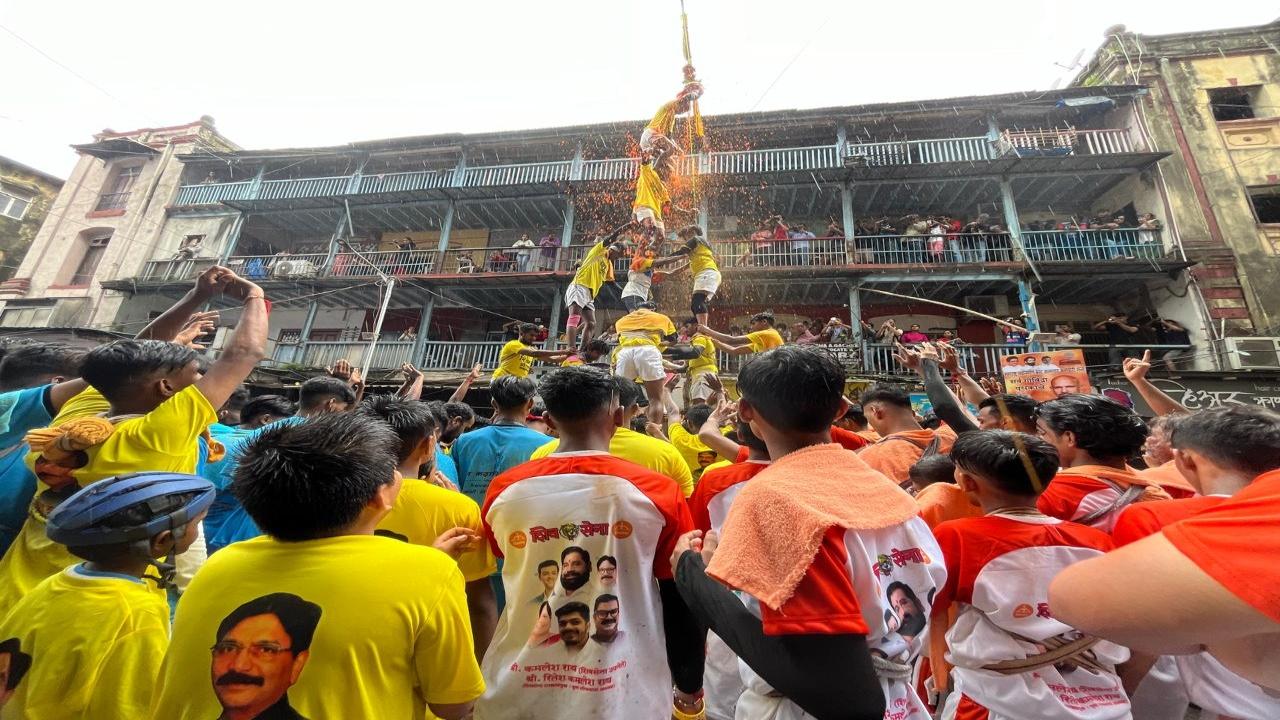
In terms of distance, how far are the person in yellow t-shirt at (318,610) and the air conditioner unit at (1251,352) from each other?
1522 cm

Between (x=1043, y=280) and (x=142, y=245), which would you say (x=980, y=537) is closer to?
(x=1043, y=280)

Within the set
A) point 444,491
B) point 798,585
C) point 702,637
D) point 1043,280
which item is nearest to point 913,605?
point 798,585

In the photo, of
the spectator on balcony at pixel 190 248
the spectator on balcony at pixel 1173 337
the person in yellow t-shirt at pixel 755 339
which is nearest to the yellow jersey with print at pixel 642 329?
the person in yellow t-shirt at pixel 755 339

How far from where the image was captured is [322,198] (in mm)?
16406

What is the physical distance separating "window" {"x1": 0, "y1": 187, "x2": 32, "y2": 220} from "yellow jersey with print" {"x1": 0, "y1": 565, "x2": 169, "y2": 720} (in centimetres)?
3078

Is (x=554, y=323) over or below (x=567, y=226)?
below

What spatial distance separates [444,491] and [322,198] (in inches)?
710

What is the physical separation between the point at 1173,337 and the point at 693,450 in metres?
13.7

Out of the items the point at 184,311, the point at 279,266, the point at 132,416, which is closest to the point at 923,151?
the point at 184,311

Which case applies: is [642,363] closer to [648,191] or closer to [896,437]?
[896,437]

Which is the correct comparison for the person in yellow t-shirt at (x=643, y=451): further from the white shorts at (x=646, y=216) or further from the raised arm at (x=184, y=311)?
the white shorts at (x=646, y=216)

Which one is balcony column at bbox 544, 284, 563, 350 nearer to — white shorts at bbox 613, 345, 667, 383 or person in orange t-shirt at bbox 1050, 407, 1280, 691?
white shorts at bbox 613, 345, 667, 383

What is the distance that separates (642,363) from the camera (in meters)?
5.52

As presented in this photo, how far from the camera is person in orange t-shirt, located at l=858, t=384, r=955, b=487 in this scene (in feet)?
9.78
